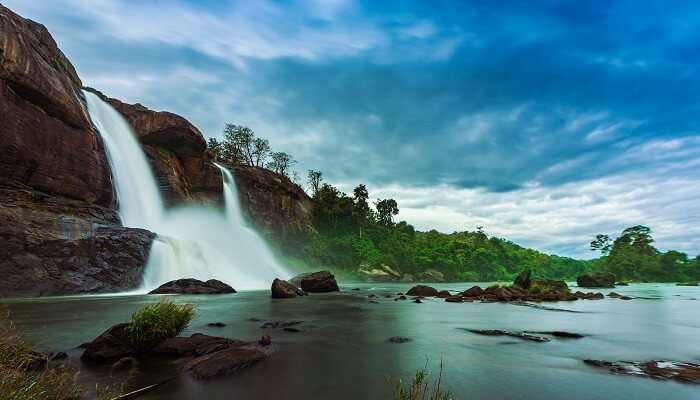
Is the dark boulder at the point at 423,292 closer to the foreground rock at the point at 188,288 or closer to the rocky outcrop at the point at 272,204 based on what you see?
the foreground rock at the point at 188,288

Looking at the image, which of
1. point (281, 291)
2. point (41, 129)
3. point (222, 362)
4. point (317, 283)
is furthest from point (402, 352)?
point (41, 129)

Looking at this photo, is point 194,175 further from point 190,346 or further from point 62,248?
point 190,346

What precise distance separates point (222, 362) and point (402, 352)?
4.49m

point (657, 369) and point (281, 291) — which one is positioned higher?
point (657, 369)

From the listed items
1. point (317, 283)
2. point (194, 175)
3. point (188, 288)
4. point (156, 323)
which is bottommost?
point (188, 288)

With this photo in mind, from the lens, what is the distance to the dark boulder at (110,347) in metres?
7.37

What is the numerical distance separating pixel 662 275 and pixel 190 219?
416ft

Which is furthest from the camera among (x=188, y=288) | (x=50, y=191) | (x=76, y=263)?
(x=50, y=191)

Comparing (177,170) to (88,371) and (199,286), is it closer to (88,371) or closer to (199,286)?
(199,286)

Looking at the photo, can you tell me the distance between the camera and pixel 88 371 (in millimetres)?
6582

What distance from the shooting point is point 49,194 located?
27203 millimetres

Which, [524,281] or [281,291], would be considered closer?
[281,291]

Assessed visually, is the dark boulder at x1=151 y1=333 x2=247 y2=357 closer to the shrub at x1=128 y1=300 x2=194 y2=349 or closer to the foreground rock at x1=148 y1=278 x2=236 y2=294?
the shrub at x1=128 y1=300 x2=194 y2=349

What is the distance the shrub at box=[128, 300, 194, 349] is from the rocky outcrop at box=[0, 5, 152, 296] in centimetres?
2093
